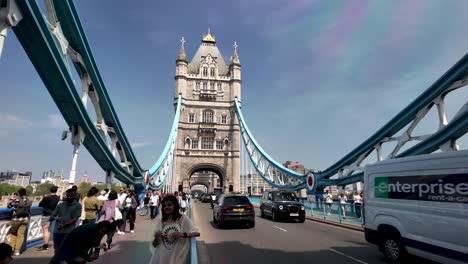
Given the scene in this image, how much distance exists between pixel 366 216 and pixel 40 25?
34.3 feet

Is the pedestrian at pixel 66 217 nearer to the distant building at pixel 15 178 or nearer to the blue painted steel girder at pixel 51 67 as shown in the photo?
the blue painted steel girder at pixel 51 67

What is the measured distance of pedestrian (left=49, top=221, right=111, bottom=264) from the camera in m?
2.96

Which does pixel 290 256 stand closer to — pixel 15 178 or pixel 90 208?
pixel 90 208

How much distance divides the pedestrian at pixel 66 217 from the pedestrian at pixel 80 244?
302cm

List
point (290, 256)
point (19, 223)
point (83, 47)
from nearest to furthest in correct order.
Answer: point (19, 223), point (290, 256), point (83, 47)

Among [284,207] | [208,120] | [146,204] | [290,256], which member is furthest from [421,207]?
[208,120]

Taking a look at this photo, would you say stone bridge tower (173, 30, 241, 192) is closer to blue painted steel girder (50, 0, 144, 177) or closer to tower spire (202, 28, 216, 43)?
tower spire (202, 28, 216, 43)

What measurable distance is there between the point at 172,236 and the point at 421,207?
5.33m

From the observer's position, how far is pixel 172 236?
10.7ft

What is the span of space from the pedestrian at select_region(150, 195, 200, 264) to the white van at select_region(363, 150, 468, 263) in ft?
16.1

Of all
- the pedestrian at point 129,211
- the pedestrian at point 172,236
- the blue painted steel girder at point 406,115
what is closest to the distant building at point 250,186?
the blue painted steel girder at point 406,115

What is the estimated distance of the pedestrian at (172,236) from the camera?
321 cm

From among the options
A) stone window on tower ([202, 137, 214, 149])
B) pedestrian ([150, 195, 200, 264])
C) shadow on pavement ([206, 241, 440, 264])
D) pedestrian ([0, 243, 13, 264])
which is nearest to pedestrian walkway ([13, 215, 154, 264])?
shadow on pavement ([206, 241, 440, 264])

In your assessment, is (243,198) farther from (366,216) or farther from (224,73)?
(224,73)
